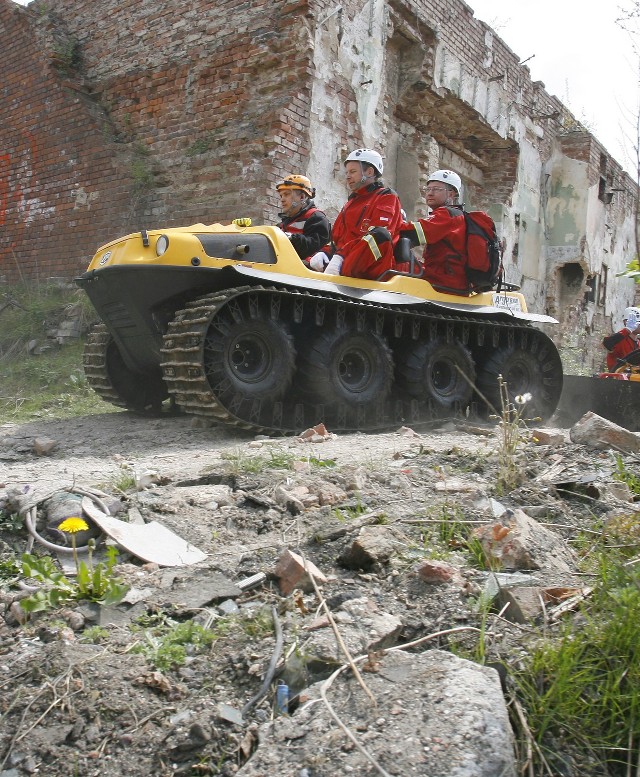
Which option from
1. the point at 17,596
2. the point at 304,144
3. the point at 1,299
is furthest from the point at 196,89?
the point at 17,596

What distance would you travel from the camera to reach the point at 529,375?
8156mm

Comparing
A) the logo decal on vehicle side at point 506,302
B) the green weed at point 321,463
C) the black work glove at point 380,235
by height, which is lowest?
the green weed at point 321,463

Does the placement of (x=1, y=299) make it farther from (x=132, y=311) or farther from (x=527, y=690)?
(x=527, y=690)

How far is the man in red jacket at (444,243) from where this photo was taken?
730cm

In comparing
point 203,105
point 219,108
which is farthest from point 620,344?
point 203,105

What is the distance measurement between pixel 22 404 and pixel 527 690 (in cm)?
664

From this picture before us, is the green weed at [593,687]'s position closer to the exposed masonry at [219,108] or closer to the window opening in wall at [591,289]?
the exposed masonry at [219,108]

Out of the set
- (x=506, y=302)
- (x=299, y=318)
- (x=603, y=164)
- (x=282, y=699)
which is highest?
(x=603, y=164)

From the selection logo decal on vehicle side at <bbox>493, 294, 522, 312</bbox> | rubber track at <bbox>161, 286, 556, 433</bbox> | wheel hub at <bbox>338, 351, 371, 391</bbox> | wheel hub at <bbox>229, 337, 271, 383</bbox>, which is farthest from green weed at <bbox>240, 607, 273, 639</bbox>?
logo decal on vehicle side at <bbox>493, 294, 522, 312</bbox>

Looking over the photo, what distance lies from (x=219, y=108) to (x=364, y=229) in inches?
133

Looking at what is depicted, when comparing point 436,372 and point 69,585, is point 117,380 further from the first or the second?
point 69,585

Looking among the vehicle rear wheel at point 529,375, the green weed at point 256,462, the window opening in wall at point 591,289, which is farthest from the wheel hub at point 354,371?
the window opening in wall at point 591,289

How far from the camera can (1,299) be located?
10766 mm

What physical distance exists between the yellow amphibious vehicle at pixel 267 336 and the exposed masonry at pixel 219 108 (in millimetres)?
2509
